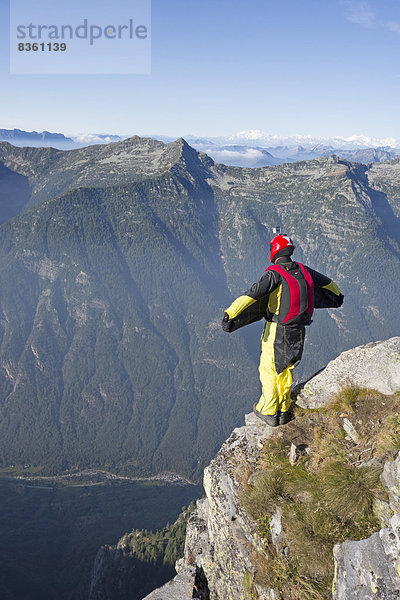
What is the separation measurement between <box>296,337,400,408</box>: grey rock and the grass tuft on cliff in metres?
0.74

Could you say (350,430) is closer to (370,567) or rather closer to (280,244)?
(370,567)

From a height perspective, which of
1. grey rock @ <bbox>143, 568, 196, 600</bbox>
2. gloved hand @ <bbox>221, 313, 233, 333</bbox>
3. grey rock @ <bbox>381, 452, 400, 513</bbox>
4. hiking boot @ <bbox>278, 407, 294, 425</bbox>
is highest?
gloved hand @ <bbox>221, 313, 233, 333</bbox>

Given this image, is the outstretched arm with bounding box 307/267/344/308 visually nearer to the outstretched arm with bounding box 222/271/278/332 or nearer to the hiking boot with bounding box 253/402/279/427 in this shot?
the outstretched arm with bounding box 222/271/278/332

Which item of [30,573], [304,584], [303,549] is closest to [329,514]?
[303,549]

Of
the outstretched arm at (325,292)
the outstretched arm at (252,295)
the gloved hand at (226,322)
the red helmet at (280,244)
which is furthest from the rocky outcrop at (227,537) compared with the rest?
the red helmet at (280,244)

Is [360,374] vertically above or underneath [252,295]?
underneath

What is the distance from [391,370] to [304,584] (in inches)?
312

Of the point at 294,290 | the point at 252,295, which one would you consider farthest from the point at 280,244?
the point at 252,295

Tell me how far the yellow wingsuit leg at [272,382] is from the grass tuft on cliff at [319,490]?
0.83 meters

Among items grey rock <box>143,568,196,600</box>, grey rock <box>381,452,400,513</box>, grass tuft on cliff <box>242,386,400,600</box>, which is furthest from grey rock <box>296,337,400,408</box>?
grey rock <box>143,568,196,600</box>

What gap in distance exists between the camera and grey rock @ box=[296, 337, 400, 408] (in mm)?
13243

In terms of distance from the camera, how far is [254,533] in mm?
10391

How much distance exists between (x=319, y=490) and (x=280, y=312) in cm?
539

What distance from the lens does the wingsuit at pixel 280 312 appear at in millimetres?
11914
